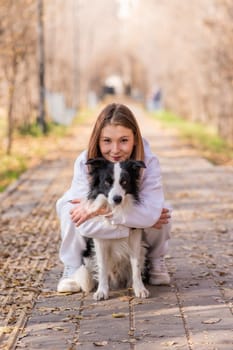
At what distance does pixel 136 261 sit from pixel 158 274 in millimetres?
489

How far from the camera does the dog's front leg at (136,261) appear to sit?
5641mm

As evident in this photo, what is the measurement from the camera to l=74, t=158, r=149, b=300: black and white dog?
16.9ft

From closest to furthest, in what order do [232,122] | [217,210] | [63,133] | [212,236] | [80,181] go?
[80,181]
[212,236]
[217,210]
[232,122]
[63,133]

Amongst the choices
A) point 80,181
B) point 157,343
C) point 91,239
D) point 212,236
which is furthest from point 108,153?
point 212,236

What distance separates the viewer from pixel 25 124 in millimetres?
24562

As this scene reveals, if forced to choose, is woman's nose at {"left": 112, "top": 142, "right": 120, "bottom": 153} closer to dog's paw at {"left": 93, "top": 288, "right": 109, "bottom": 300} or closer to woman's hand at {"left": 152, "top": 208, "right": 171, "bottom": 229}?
woman's hand at {"left": 152, "top": 208, "right": 171, "bottom": 229}

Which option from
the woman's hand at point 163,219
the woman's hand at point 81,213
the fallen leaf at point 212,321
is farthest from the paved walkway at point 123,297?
the woman's hand at point 81,213

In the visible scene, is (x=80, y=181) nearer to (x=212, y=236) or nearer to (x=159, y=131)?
(x=212, y=236)

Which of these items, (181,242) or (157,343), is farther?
(181,242)

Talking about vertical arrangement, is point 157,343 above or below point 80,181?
below

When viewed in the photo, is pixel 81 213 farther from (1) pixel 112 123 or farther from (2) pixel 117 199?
(1) pixel 112 123

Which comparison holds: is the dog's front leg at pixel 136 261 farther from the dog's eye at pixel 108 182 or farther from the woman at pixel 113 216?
the dog's eye at pixel 108 182

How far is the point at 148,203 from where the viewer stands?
5625mm

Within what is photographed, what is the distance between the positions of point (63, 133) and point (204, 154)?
8530 millimetres
